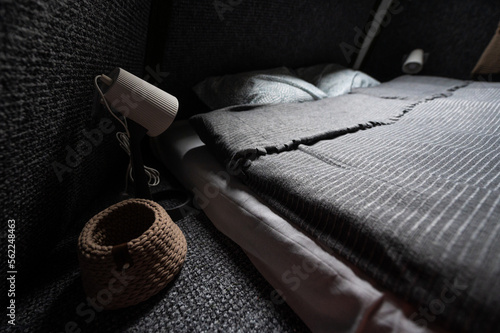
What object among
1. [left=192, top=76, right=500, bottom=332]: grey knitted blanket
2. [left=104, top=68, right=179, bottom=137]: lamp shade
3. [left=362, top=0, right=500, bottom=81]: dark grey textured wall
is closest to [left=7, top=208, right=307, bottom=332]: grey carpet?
[left=192, top=76, right=500, bottom=332]: grey knitted blanket

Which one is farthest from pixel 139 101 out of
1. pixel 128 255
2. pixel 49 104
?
pixel 128 255

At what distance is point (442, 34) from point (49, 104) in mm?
2741

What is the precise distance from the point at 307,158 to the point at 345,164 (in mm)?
104

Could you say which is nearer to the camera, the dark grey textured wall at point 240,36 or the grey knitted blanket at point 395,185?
the grey knitted blanket at point 395,185

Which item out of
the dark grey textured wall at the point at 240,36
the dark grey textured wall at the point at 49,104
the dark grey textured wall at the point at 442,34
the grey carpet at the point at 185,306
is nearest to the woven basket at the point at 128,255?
the grey carpet at the point at 185,306

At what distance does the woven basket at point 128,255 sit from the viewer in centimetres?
47

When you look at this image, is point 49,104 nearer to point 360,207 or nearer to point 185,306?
point 185,306

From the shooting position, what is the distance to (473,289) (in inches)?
11.7

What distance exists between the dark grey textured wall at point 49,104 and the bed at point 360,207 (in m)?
0.35

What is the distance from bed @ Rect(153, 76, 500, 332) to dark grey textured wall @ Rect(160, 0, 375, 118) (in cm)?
41

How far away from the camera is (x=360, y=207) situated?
443mm

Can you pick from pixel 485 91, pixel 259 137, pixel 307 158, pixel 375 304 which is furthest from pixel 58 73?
pixel 485 91

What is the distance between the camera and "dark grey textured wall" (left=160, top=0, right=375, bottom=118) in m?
1.04

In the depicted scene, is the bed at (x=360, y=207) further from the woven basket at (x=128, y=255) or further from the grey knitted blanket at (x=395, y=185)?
the woven basket at (x=128, y=255)
